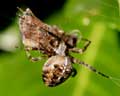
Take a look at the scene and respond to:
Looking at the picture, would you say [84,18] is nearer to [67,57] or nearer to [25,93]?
[67,57]

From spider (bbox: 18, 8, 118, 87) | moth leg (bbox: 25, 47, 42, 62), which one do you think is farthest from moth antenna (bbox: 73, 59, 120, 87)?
moth leg (bbox: 25, 47, 42, 62)

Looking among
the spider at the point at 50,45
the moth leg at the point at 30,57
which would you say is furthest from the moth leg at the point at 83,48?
the moth leg at the point at 30,57

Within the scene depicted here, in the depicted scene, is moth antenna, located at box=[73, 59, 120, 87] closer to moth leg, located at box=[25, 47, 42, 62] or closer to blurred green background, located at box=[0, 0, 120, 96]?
blurred green background, located at box=[0, 0, 120, 96]

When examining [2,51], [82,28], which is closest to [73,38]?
[82,28]

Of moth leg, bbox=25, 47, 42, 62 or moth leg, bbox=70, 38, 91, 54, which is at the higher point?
moth leg, bbox=70, 38, 91, 54

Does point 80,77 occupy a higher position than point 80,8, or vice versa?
point 80,8

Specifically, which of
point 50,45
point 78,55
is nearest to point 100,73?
point 78,55

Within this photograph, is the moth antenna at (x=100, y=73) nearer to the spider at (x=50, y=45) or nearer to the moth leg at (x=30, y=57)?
the spider at (x=50, y=45)
